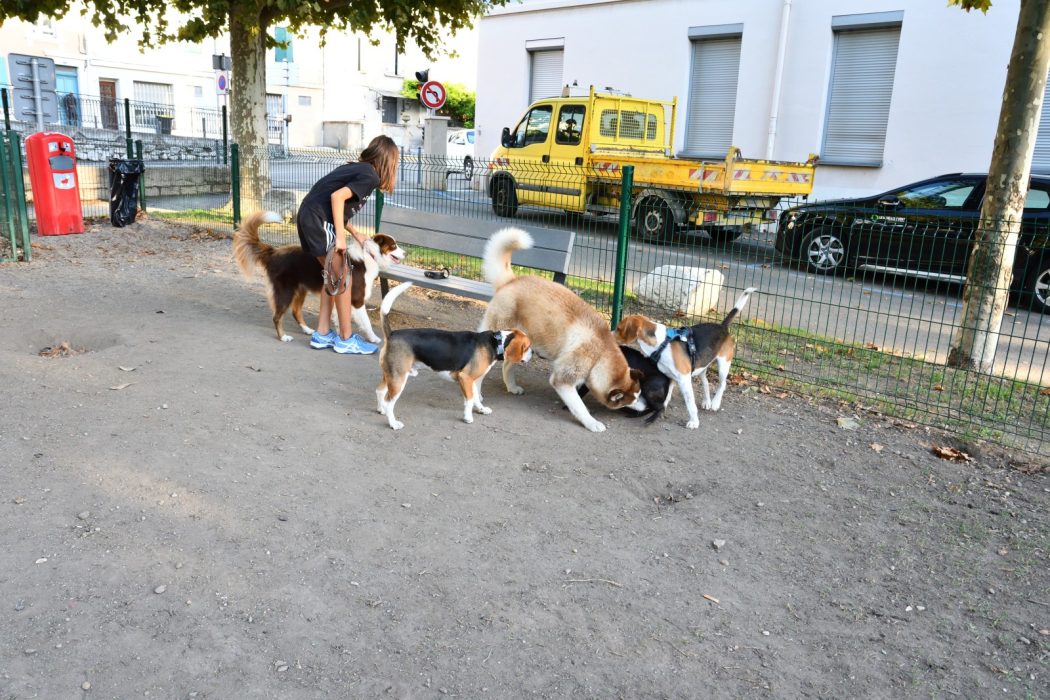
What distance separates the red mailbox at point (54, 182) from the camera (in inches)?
415

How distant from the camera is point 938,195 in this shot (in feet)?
34.1

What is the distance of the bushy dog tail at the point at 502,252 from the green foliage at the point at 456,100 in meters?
47.9

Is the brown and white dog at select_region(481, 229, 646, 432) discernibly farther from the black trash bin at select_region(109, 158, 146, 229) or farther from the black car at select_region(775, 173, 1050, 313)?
the black trash bin at select_region(109, 158, 146, 229)

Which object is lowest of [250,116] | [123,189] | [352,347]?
[352,347]

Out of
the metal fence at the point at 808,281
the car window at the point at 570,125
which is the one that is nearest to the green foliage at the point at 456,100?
the car window at the point at 570,125

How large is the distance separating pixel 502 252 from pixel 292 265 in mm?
1949

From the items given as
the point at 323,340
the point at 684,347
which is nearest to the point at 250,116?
the point at 323,340

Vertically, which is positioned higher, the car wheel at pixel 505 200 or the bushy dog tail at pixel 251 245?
the car wheel at pixel 505 200

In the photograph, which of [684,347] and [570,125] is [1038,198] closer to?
[684,347]

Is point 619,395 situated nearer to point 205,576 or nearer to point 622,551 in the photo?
point 622,551

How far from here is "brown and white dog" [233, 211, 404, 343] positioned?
641 cm

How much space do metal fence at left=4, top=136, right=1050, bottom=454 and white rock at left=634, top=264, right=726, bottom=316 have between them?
2 centimetres

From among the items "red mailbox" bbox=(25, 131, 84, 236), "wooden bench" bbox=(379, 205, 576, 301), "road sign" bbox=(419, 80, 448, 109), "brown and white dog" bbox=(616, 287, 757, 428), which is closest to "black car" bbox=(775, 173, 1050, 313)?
"brown and white dog" bbox=(616, 287, 757, 428)

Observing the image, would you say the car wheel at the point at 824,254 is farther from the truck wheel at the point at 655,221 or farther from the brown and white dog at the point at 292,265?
the brown and white dog at the point at 292,265
